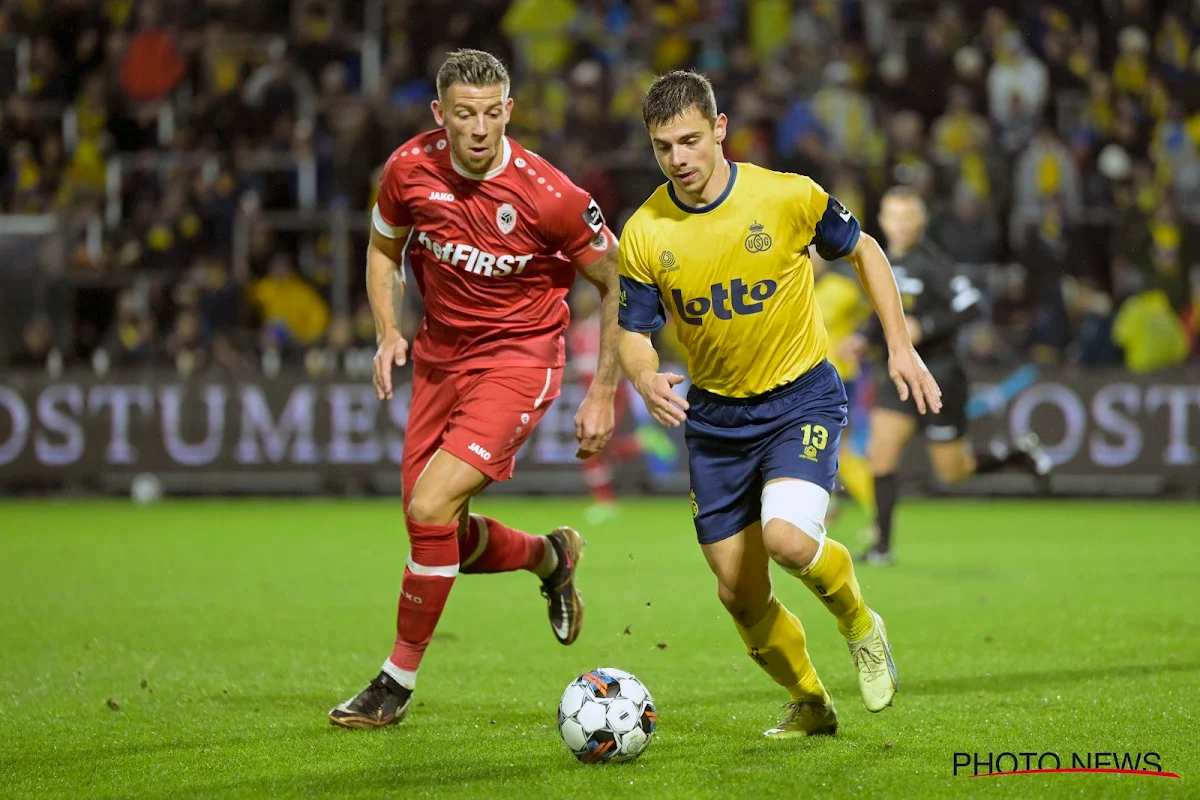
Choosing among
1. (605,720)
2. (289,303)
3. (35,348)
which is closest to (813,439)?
(605,720)

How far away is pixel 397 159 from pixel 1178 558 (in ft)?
23.9

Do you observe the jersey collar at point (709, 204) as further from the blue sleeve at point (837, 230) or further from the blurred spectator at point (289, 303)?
the blurred spectator at point (289, 303)

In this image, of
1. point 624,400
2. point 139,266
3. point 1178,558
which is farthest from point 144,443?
point 1178,558

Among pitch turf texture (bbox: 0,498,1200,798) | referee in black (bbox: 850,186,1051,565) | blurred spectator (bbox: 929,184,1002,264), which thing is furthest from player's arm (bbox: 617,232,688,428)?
blurred spectator (bbox: 929,184,1002,264)

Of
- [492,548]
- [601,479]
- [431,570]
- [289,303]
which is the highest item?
[289,303]

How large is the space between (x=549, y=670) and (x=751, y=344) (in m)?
2.22

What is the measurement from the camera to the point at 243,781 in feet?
15.9

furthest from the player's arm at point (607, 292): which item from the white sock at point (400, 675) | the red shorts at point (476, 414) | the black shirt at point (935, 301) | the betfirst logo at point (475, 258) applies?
the black shirt at point (935, 301)

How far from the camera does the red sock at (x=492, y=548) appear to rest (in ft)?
22.3

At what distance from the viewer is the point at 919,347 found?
10.7 metres

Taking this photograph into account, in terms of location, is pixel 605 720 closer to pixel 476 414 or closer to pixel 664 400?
pixel 664 400

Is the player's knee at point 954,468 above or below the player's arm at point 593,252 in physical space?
below

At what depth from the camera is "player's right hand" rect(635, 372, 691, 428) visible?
16.3 feet

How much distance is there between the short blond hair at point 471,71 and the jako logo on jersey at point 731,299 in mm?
1141
